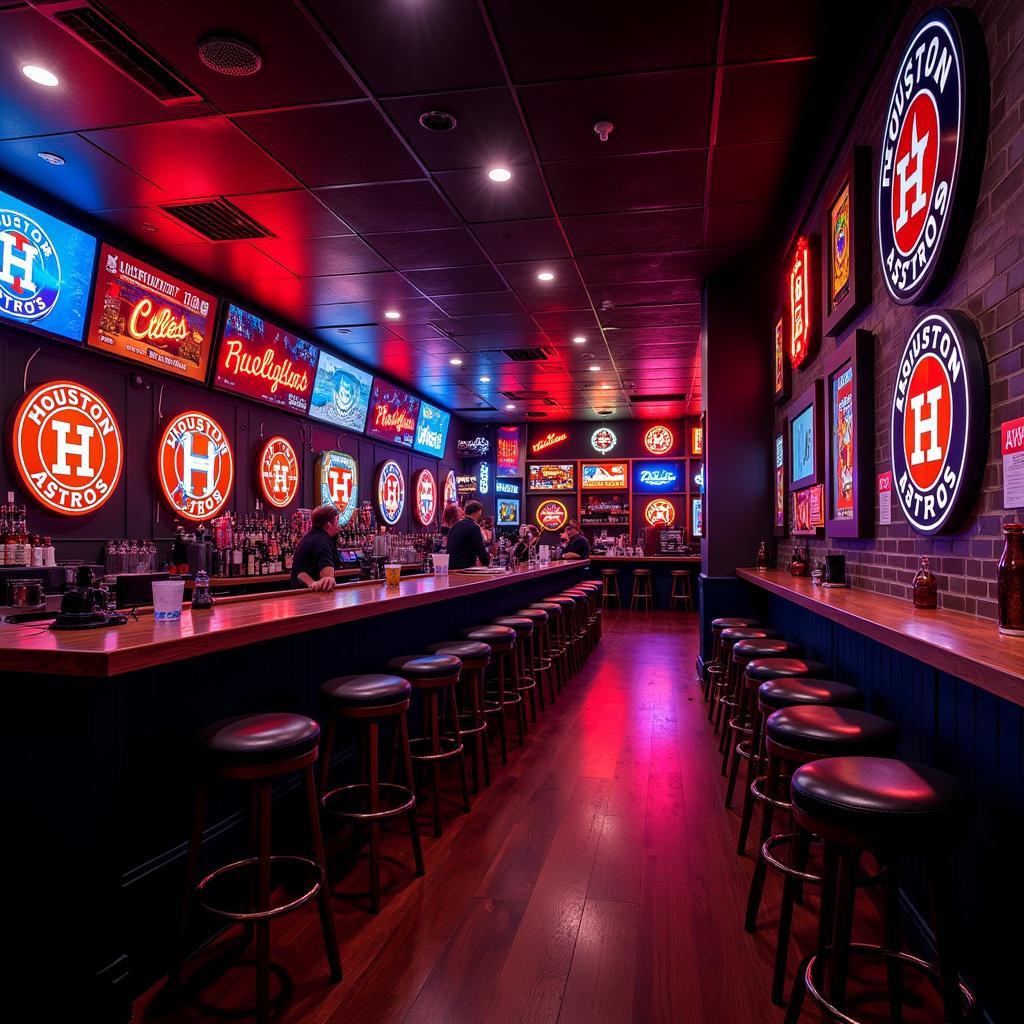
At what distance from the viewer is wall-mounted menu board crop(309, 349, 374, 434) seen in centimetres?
800

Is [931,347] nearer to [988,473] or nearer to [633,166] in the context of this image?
[988,473]

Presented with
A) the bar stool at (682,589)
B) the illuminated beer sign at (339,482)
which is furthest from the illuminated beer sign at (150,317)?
the bar stool at (682,589)

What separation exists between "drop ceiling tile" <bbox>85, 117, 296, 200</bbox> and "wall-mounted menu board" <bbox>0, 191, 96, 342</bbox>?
0.77 m

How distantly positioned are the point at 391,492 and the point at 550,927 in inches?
318

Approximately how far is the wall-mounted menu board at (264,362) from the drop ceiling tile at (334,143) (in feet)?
7.64

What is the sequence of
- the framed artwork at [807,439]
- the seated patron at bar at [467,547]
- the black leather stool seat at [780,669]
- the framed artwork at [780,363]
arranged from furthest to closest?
the seated patron at bar at [467,547], the framed artwork at [780,363], the framed artwork at [807,439], the black leather stool seat at [780,669]

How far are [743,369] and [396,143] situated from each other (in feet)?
12.1

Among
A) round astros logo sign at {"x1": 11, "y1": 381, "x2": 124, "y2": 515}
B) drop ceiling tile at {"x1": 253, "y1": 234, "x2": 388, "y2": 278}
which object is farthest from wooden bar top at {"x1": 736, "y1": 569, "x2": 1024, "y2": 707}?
round astros logo sign at {"x1": 11, "y1": 381, "x2": 124, "y2": 515}

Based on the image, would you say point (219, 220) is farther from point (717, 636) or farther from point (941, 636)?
point (941, 636)

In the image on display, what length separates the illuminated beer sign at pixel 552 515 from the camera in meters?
14.3

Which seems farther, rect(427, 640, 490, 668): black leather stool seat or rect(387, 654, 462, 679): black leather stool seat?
rect(427, 640, 490, 668): black leather stool seat

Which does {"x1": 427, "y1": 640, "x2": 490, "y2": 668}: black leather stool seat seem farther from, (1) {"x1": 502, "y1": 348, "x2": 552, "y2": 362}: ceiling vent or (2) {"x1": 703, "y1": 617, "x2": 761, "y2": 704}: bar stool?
(1) {"x1": 502, "y1": 348, "x2": 552, "y2": 362}: ceiling vent

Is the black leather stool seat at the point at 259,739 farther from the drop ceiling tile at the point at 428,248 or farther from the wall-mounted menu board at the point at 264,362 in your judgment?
the wall-mounted menu board at the point at 264,362

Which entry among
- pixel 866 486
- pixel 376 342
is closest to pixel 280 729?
pixel 866 486
